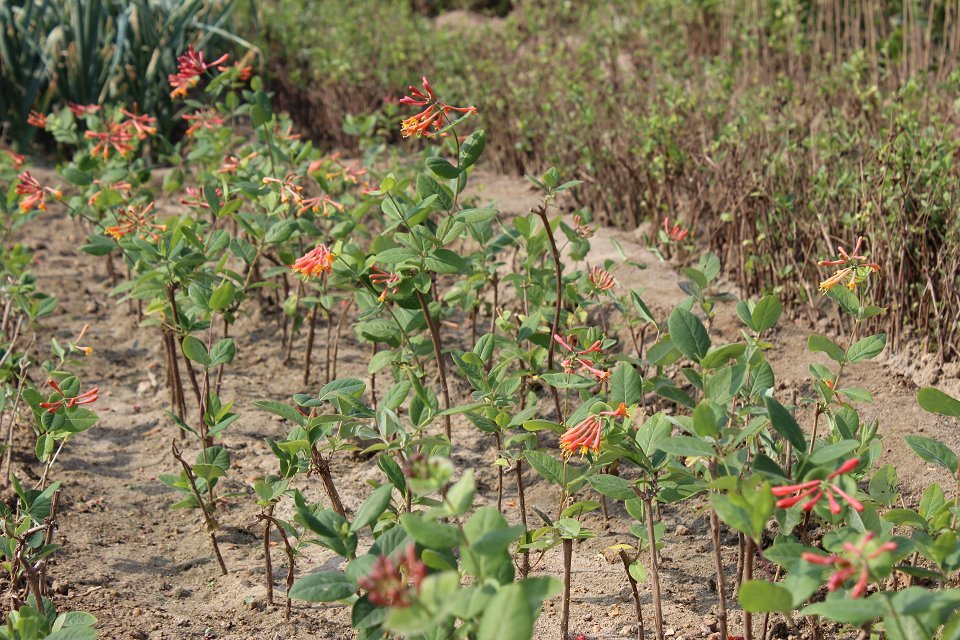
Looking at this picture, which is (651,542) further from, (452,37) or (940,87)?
(452,37)

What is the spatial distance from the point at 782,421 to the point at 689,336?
31cm

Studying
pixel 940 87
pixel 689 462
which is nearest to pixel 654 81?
pixel 940 87

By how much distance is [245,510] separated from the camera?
2.76 metres

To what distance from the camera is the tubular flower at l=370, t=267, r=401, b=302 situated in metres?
2.36

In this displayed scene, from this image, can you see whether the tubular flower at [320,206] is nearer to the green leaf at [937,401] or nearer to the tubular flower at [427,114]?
the tubular flower at [427,114]

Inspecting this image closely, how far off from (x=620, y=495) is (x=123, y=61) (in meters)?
5.03

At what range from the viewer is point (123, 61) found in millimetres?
5898

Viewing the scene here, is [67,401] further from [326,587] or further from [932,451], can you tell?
[932,451]

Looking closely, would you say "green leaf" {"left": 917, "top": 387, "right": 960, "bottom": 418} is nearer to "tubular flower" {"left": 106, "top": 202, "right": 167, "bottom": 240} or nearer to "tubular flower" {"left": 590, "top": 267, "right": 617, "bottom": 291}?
"tubular flower" {"left": 590, "top": 267, "right": 617, "bottom": 291}

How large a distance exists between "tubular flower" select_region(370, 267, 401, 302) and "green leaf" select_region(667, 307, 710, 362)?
83cm

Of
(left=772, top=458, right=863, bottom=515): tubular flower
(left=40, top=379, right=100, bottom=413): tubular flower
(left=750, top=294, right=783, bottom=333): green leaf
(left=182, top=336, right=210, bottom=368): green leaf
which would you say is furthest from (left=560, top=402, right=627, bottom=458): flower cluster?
(left=40, top=379, right=100, bottom=413): tubular flower

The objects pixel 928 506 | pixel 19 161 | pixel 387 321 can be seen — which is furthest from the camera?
pixel 19 161

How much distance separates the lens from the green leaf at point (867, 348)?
78.2 inches

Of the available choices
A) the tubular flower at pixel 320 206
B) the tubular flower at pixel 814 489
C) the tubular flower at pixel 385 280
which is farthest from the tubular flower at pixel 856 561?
the tubular flower at pixel 320 206
